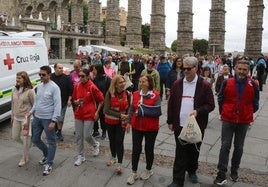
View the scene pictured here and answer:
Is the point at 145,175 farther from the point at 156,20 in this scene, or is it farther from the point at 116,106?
the point at 156,20

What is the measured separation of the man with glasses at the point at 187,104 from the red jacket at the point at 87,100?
62.1 inches

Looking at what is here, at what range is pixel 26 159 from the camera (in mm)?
5719

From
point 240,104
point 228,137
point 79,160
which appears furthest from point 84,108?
point 240,104

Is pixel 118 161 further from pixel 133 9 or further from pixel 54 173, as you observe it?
pixel 133 9

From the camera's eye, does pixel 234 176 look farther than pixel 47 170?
No

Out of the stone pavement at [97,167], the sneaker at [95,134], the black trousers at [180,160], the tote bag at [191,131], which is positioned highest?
the tote bag at [191,131]

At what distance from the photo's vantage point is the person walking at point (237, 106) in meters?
4.67

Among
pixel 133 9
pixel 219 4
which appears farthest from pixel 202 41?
pixel 219 4

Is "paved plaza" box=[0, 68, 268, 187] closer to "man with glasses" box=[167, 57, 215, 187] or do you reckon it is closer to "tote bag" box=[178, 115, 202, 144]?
"man with glasses" box=[167, 57, 215, 187]

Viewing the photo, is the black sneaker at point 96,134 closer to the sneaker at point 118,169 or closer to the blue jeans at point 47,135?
the blue jeans at point 47,135

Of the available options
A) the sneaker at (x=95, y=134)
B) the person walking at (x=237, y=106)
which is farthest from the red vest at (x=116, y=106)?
the sneaker at (x=95, y=134)

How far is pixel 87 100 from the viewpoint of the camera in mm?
5555

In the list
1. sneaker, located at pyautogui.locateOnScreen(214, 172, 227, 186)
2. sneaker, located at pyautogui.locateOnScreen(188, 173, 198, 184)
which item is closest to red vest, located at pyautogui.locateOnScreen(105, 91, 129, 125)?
sneaker, located at pyautogui.locateOnScreen(188, 173, 198, 184)

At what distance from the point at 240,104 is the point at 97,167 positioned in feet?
8.95
